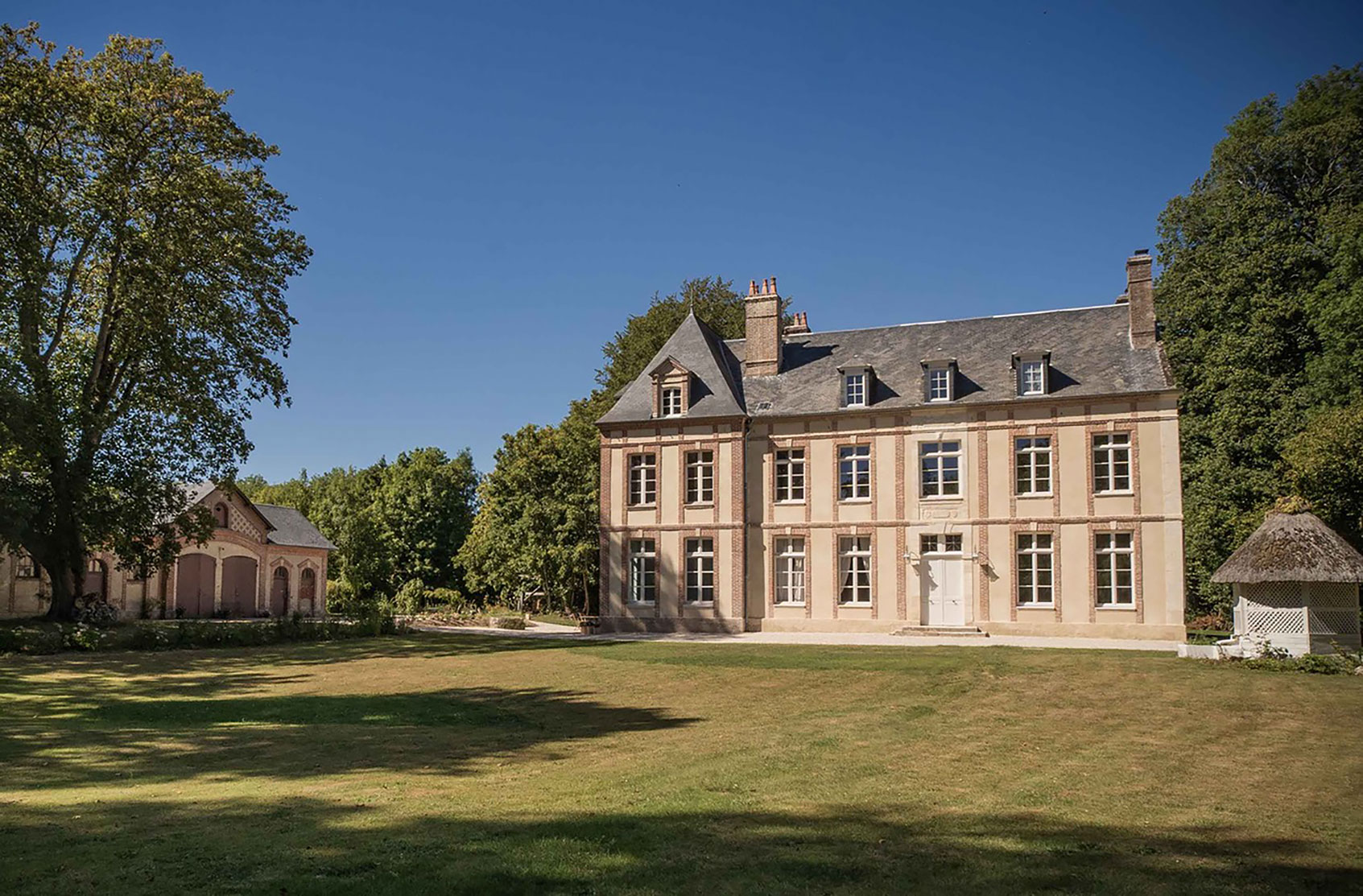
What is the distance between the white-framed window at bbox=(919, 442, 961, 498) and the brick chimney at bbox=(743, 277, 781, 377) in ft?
19.8

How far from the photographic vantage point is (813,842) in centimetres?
681

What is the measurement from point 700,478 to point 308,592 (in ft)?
86.0

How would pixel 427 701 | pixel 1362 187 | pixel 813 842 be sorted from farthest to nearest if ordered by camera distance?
pixel 1362 187 < pixel 427 701 < pixel 813 842

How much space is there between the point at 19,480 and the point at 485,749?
20.7m

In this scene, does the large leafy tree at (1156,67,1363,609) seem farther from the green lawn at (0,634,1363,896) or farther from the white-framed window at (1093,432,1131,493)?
the green lawn at (0,634,1363,896)

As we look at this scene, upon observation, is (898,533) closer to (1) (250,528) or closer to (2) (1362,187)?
(2) (1362,187)

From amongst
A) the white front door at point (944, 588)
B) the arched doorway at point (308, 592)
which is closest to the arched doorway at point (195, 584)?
the arched doorway at point (308, 592)

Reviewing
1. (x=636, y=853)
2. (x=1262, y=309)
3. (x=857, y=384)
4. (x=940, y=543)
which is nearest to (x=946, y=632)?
(x=940, y=543)

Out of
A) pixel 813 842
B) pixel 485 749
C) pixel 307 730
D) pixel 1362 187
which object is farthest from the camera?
pixel 1362 187

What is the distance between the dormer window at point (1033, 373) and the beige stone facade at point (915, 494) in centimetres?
12

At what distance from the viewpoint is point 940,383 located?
30625mm

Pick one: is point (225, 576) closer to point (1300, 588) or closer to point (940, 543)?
point (940, 543)

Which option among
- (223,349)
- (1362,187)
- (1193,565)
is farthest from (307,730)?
(1362,187)

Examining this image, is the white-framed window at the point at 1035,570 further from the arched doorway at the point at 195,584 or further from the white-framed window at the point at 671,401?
the arched doorway at the point at 195,584
